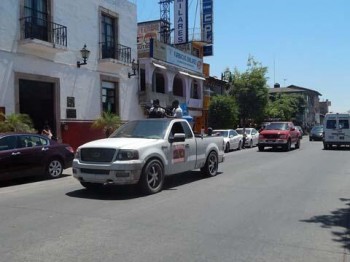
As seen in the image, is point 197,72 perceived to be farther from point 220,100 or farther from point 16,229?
point 16,229

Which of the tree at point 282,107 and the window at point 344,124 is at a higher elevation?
the tree at point 282,107

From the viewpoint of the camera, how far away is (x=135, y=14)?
1082 inches

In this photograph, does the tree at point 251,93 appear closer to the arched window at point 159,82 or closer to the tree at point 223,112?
the tree at point 223,112

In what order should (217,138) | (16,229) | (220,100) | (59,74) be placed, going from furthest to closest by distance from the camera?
1. (220,100)
2. (59,74)
3. (217,138)
4. (16,229)

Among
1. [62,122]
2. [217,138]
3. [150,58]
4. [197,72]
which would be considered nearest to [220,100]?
[197,72]

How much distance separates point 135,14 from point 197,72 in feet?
33.1

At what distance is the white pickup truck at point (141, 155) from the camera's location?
9.69 meters

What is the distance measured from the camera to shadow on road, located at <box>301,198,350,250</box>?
658cm

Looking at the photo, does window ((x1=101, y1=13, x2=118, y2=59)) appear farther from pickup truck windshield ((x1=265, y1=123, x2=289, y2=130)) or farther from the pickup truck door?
the pickup truck door

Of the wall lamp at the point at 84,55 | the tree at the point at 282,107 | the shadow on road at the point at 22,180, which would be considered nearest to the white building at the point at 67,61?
the wall lamp at the point at 84,55

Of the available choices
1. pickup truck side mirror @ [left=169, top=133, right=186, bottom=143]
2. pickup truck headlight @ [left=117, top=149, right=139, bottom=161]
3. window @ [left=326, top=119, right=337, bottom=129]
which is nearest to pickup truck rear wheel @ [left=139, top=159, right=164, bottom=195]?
pickup truck headlight @ [left=117, top=149, right=139, bottom=161]

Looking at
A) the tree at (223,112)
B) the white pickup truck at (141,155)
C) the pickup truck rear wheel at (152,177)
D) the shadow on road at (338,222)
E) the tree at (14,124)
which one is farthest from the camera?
the tree at (223,112)

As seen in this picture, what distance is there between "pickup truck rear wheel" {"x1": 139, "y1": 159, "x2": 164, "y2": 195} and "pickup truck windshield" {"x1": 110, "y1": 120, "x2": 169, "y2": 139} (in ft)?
2.71

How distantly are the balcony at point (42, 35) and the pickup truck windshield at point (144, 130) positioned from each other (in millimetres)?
9436
